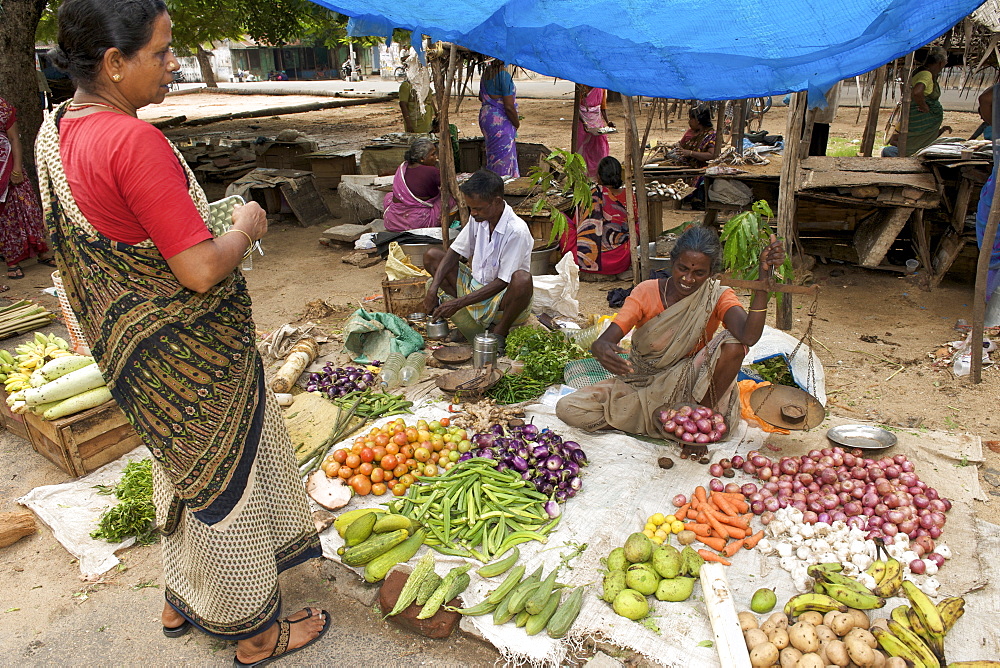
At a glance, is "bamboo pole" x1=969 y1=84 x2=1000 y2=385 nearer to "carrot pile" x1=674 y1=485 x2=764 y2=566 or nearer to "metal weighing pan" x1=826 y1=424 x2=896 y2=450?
"metal weighing pan" x1=826 y1=424 x2=896 y2=450

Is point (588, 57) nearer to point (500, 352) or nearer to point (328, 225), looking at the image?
point (500, 352)

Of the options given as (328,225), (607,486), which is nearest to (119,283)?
(607,486)

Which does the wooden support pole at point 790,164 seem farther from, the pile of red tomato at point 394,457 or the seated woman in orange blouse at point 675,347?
the pile of red tomato at point 394,457

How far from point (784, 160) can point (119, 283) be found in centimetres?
419

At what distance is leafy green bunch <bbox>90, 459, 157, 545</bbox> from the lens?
2986mm

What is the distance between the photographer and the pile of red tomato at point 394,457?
3.19 m

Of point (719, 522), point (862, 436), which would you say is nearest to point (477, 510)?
point (719, 522)

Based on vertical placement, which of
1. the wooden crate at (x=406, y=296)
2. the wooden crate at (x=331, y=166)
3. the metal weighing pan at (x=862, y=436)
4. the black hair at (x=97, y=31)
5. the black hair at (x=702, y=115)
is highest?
the black hair at (x=97, y=31)

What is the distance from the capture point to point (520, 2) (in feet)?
10.8

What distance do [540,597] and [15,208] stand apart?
6743mm

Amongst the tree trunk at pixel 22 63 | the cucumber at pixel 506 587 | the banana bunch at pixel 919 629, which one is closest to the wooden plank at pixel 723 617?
the banana bunch at pixel 919 629

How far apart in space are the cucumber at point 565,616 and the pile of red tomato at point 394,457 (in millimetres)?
1021

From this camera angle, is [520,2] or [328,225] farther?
[328,225]

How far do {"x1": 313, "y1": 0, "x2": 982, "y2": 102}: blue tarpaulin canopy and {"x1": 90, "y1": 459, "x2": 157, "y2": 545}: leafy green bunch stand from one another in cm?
278
